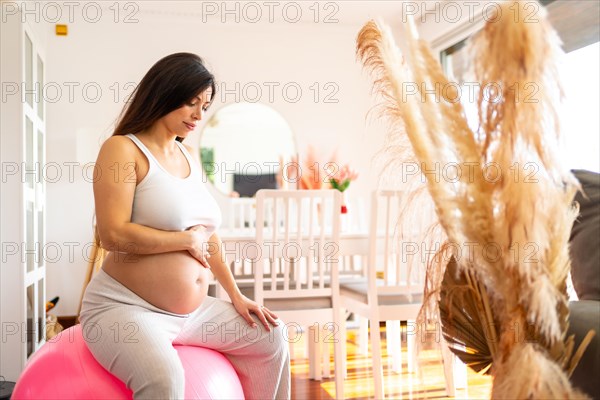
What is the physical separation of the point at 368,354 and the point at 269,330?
2.60m

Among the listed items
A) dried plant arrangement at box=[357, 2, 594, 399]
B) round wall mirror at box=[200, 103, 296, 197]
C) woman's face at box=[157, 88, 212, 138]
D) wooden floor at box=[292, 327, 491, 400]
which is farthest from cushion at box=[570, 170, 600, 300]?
round wall mirror at box=[200, 103, 296, 197]

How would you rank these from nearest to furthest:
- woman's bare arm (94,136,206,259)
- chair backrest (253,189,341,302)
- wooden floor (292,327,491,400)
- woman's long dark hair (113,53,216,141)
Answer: woman's bare arm (94,136,206,259)
woman's long dark hair (113,53,216,141)
chair backrest (253,189,341,302)
wooden floor (292,327,491,400)

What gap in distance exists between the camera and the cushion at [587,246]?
116cm

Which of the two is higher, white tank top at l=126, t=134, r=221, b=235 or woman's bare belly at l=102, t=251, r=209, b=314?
white tank top at l=126, t=134, r=221, b=235

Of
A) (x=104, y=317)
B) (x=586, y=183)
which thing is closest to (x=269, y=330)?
(x=104, y=317)

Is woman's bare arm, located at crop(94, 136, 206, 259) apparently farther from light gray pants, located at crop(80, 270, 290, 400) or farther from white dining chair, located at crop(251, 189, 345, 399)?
white dining chair, located at crop(251, 189, 345, 399)

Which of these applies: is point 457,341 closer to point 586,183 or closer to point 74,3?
point 586,183

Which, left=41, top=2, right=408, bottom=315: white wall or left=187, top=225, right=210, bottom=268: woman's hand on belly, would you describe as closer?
left=187, top=225, right=210, bottom=268: woman's hand on belly

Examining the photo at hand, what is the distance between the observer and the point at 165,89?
169 cm

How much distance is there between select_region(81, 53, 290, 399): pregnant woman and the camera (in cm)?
147

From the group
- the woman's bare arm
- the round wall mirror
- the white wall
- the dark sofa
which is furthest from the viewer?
the round wall mirror

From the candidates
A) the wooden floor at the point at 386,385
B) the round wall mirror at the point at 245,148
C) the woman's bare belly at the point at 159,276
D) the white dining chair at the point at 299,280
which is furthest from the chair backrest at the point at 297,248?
the round wall mirror at the point at 245,148

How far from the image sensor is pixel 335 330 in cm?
310

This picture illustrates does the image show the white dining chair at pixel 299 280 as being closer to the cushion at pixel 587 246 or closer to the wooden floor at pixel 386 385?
the wooden floor at pixel 386 385
